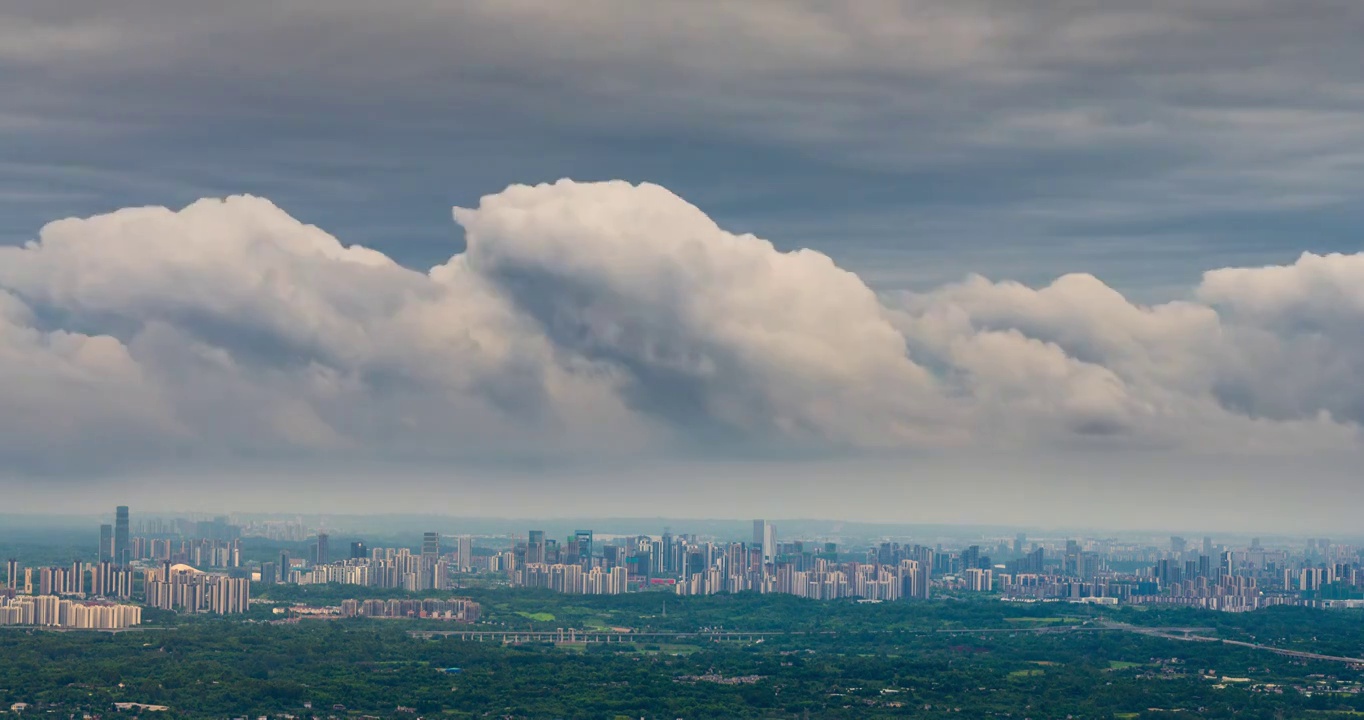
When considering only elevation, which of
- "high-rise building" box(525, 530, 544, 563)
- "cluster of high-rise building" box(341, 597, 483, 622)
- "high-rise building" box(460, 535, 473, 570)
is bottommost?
"cluster of high-rise building" box(341, 597, 483, 622)

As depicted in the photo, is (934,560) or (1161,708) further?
(934,560)

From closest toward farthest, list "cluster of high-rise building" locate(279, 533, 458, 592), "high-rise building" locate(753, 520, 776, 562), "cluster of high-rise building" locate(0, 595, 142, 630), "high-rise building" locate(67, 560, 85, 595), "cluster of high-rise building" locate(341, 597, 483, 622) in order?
"cluster of high-rise building" locate(0, 595, 142, 630) < "cluster of high-rise building" locate(341, 597, 483, 622) < "high-rise building" locate(67, 560, 85, 595) < "cluster of high-rise building" locate(279, 533, 458, 592) < "high-rise building" locate(753, 520, 776, 562)

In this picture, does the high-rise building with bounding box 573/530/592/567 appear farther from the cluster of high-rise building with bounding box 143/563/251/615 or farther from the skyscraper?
the skyscraper

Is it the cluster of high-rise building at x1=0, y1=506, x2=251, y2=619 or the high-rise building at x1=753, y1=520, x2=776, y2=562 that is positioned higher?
the high-rise building at x1=753, y1=520, x2=776, y2=562

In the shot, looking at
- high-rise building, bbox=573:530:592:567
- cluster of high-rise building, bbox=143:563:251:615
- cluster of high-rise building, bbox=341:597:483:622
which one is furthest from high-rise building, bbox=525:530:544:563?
cluster of high-rise building, bbox=143:563:251:615

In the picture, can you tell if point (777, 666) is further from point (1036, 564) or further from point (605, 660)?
point (1036, 564)

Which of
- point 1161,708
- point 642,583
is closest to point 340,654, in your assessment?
point 1161,708

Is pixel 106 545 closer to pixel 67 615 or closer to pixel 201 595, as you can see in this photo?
pixel 201 595
